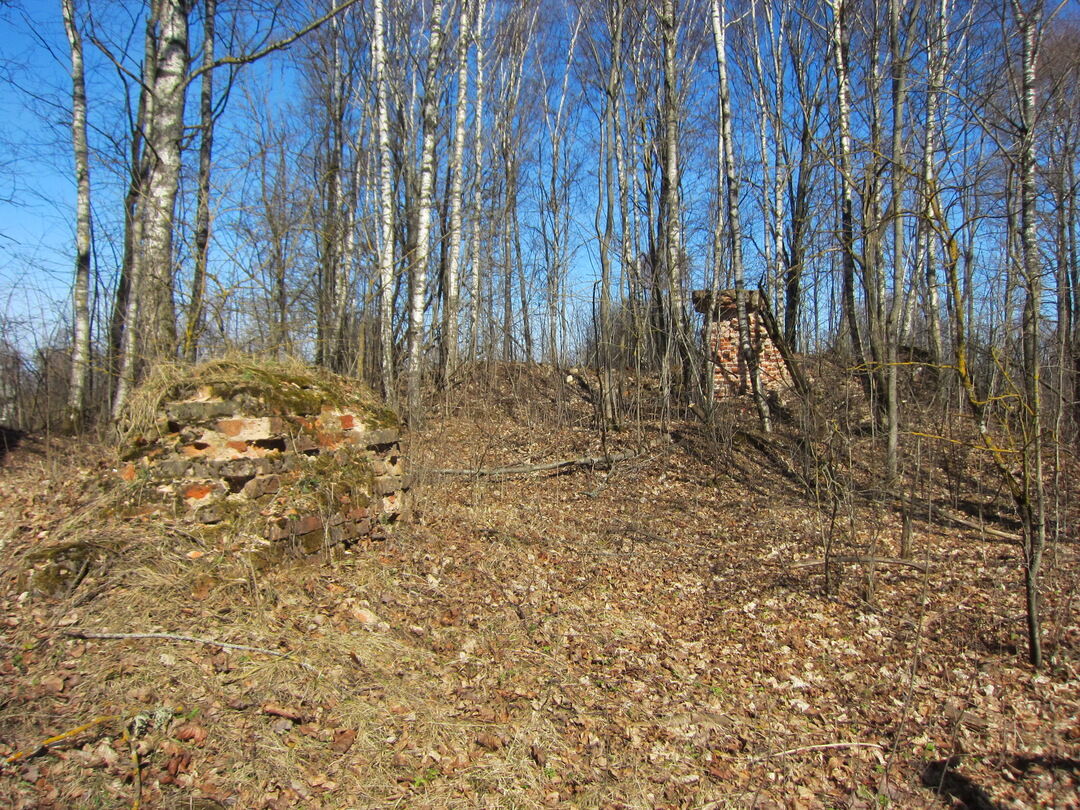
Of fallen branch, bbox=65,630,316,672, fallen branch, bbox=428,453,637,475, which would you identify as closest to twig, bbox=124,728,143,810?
fallen branch, bbox=65,630,316,672

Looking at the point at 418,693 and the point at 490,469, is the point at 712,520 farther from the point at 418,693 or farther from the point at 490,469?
the point at 418,693

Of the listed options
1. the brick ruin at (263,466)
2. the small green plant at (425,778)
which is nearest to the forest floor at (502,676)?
the small green plant at (425,778)

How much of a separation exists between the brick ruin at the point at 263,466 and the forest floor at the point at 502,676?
0.18 meters

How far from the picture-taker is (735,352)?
37.9ft

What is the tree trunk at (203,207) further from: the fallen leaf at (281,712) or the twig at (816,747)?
the twig at (816,747)

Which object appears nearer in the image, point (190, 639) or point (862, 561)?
point (190, 639)

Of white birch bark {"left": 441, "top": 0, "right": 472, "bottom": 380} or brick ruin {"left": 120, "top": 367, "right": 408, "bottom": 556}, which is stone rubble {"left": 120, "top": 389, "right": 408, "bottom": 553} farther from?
white birch bark {"left": 441, "top": 0, "right": 472, "bottom": 380}

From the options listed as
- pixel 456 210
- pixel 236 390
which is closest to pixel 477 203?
pixel 456 210

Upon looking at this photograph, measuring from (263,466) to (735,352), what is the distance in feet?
29.6

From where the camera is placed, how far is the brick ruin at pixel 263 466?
418 centimetres

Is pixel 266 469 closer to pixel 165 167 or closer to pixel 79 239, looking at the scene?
pixel 165 167

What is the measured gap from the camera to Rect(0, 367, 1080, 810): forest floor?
9.11 ft

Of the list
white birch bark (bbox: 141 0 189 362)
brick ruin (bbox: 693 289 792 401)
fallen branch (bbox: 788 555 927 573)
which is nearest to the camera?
fallen branch (bbox: 788 555 927 573)

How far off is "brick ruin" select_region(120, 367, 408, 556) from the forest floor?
0.18 metres
